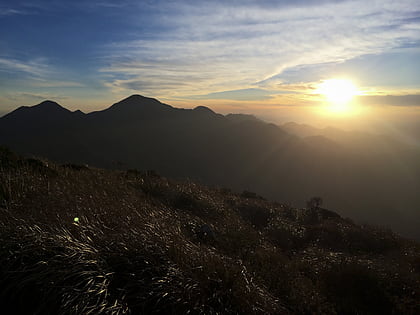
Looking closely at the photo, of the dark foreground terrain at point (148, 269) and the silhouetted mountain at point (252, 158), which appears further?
the silhouetted mountain at point (252, 158)

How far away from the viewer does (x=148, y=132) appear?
157125 mm

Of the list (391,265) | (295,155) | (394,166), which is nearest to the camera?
(391,265)

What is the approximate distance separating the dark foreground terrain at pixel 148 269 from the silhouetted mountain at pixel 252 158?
81218mm

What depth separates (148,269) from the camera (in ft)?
10.9

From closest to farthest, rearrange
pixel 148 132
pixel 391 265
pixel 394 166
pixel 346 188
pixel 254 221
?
pixel 391 265
pixel 254 221
pixel 346 188
pixel 394 166
pixel 148 132

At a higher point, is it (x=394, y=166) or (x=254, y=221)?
(x=254, y=221)

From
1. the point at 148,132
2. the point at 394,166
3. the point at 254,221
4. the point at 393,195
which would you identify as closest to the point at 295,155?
the point at 393,195

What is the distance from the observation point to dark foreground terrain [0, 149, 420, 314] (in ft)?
9.82

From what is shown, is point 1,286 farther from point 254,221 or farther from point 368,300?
point 254,221

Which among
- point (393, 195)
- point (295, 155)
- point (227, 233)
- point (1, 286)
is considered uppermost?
point (1, 286)

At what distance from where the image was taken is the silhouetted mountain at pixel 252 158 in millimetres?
98250

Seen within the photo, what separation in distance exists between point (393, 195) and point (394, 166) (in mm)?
47431

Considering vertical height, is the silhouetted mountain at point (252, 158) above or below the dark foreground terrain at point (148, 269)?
below

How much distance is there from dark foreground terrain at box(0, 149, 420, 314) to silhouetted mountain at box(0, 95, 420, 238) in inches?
3198
